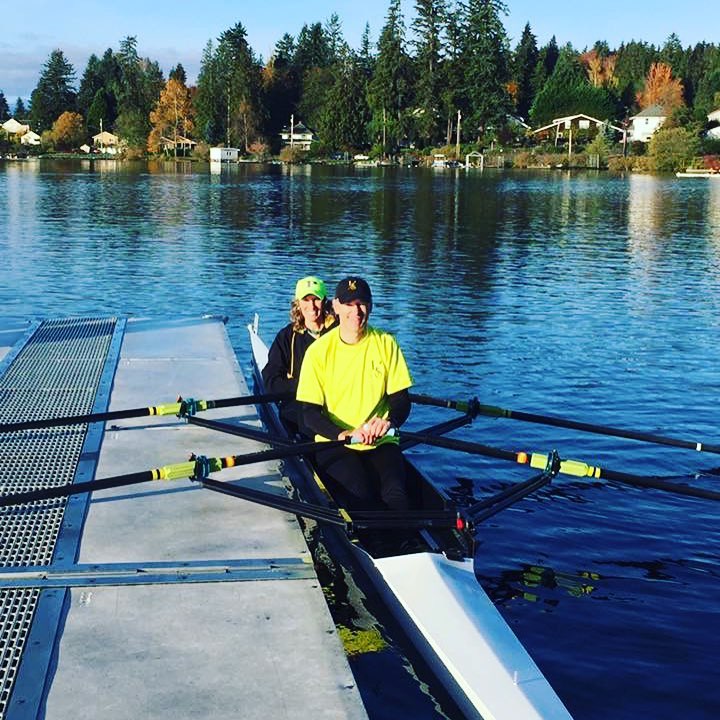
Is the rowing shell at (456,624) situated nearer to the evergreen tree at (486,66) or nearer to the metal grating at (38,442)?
the metal grating at (38,442)

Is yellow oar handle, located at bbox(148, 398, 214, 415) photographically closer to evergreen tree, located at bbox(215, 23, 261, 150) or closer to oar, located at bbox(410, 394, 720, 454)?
oar, located at bbox(410, 394, 720, 454)

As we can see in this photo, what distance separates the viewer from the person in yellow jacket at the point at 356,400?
782cm

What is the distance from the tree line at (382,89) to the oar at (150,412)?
110 metres

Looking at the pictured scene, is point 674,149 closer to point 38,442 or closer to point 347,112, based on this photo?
point 347,112

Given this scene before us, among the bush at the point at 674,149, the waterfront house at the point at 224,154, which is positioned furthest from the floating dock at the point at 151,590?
the waterfront house at the point at 224,154

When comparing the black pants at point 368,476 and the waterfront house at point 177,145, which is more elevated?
the waterfront house at point 177,145

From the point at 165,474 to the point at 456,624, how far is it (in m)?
2.62

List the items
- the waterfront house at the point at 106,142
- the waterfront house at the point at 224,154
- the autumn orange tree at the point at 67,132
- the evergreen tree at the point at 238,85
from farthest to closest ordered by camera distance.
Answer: the waterfront house at the point at 106,142 < the autumn orange tree at the point at 67,132 < the evergreen tree at the point at 238,85 < the waterfront house at the point at 224,154

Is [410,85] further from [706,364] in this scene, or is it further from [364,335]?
[364,335]

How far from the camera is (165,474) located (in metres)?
7.23

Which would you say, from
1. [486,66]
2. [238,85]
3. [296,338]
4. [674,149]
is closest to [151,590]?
[296,338]

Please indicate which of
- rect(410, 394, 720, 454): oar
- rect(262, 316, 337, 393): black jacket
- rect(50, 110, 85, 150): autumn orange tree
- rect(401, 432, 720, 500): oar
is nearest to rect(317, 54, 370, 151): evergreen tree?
rect(50, 110, 85, 150): autumn orange tree

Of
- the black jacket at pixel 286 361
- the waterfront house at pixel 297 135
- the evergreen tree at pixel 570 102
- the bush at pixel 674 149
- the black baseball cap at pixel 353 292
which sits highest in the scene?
the evergreen tree at pixel 570 102

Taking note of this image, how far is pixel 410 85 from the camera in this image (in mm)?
128125
